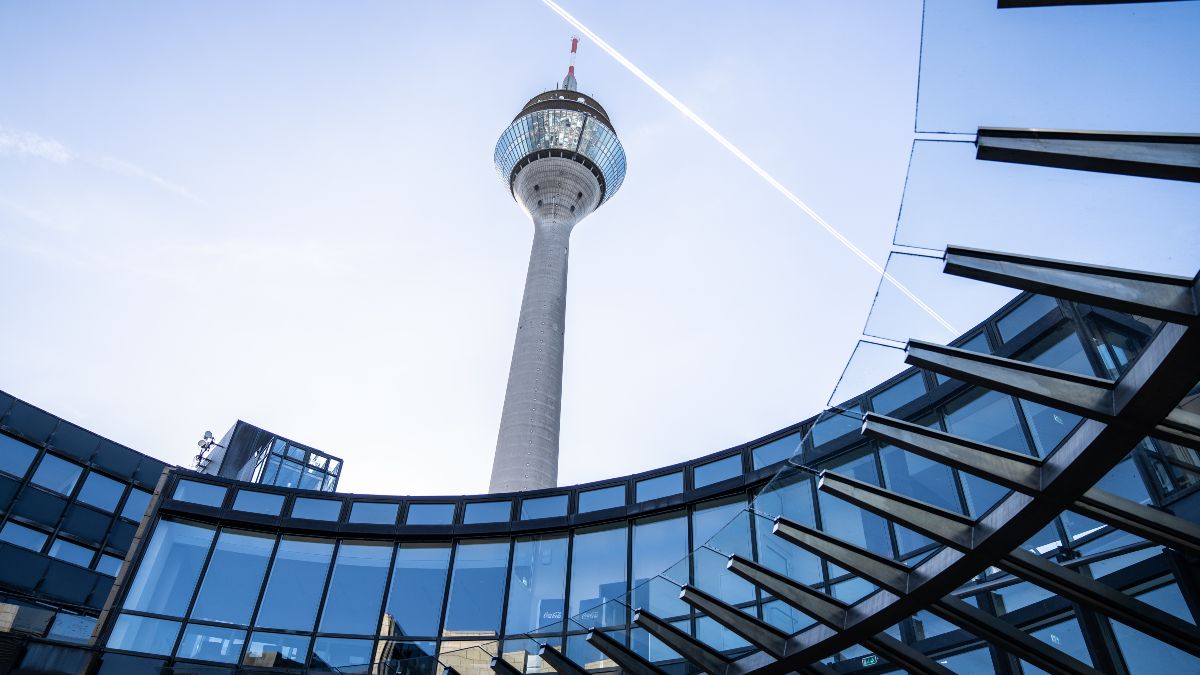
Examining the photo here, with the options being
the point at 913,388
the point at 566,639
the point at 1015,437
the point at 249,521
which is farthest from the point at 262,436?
the point at 1015,437

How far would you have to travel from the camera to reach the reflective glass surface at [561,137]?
67750 millimetres

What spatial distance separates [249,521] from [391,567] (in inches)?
136

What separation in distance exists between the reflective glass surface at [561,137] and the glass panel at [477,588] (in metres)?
52.1

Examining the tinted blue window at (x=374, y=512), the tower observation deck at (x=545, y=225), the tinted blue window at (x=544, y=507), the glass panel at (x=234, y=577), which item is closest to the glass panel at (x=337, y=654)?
the glass panel at (x=234, y=577)

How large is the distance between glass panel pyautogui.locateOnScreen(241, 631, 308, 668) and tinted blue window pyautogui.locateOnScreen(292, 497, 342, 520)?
2839 millimetres

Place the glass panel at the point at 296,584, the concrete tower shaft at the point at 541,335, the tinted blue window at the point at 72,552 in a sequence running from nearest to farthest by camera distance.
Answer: the glass panel at the point at 296,584 → the tinted blue window at the point at 72,552 → the concrete tower shaft at the point at 541,335

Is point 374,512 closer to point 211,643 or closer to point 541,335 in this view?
point 211,643

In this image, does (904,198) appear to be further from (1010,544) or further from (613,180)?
(613,180)

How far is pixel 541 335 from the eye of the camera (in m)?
52.1

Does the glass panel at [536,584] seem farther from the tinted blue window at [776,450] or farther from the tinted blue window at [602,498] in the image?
the tinted blue window at [776,450]

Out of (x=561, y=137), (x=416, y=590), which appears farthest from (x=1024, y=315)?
(x=561, y=137)

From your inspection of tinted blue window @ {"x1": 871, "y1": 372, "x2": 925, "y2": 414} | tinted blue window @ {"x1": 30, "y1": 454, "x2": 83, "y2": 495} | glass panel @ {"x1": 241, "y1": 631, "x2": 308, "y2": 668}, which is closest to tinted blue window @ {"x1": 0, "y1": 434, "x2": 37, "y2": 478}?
tinted blue window @ {"x1": 30, "y1": 454, "x2": 83, "y2": 495}

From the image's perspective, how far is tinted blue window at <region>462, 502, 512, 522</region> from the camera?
1945 centimetres

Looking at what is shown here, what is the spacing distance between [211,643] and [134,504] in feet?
46.4
